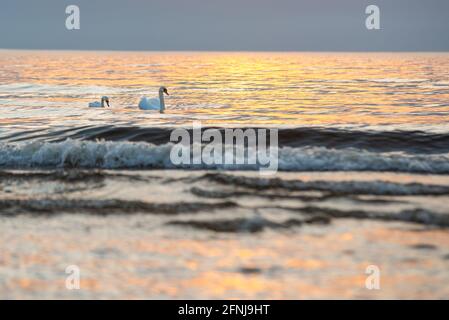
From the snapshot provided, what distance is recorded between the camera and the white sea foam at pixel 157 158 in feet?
50.3

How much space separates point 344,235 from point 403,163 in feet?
21.7

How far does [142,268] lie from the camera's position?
26.8 ft

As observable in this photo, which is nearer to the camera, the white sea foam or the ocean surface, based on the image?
the ocean surface

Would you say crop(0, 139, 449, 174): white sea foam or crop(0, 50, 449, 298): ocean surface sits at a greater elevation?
crop(0, 139, 449, 174): white sea foam

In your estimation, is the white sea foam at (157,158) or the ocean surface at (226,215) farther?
the white sea foam at (157,158)

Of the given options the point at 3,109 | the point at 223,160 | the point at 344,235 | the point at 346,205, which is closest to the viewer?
the point at 344,235

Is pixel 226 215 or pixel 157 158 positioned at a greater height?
pixel 157 158

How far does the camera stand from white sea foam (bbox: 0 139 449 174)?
15.3 metres

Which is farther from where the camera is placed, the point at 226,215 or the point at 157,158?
the point at 157,158

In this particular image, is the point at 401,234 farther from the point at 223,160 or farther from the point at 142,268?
the point at 223,160

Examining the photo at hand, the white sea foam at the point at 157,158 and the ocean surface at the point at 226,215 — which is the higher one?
the white sea foam at the point at 157,158

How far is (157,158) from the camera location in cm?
1666
